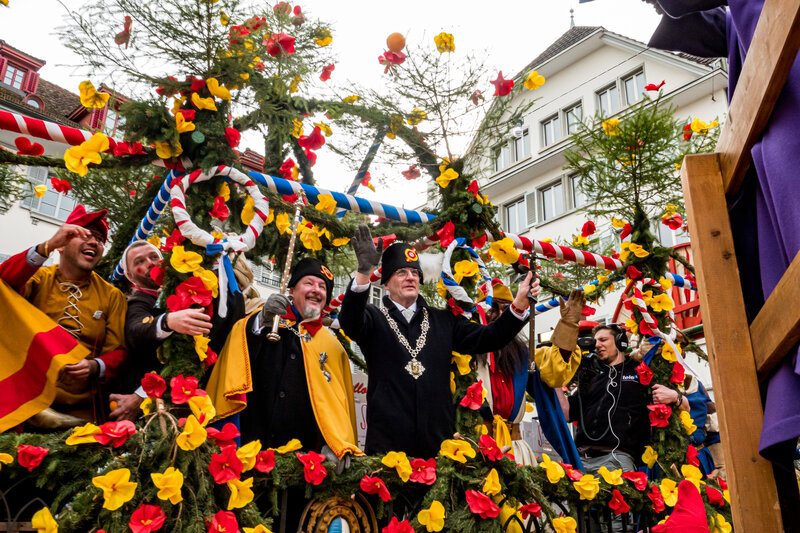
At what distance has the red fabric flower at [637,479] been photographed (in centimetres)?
409

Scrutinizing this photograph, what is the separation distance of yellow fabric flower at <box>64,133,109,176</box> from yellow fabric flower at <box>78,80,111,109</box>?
0.59 meters

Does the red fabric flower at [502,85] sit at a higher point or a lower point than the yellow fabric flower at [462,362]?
higher

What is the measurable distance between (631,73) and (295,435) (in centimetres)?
1954

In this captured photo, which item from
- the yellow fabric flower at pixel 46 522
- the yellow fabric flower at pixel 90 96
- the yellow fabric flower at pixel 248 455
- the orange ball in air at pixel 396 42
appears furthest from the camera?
the orange ball in air at pixel 396 42

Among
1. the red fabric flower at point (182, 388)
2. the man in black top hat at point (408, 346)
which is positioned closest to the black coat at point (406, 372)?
the man in black top hat at point (408, 346)

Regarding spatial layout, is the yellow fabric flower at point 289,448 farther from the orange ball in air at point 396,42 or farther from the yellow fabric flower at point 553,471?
the orange ball in air at point 396,42

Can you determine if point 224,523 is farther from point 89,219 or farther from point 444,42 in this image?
point 444,42

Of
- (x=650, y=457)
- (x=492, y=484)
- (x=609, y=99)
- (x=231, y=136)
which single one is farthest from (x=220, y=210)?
(x=609, y=99)

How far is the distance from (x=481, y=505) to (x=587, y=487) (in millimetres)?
852

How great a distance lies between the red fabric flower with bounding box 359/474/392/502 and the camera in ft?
10.8

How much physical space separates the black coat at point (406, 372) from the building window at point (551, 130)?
1913 cm

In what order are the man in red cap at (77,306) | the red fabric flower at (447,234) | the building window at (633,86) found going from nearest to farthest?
the man in red cap at (77,306), the red fabric flower at (447,234), the building window at (633,86)

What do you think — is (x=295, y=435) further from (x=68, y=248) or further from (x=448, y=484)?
(x=68, y=248)

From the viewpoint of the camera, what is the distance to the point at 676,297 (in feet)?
43.3
